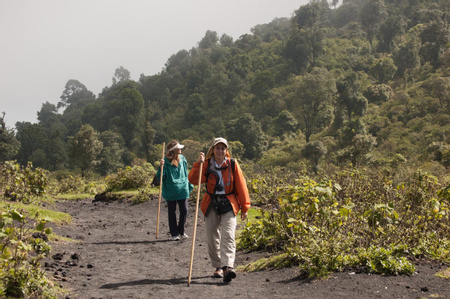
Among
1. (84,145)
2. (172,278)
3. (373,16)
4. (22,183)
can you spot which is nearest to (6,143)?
(84,145)

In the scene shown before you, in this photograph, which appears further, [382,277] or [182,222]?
[182,222]

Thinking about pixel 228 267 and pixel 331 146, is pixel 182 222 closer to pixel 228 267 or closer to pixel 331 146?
pixel 228 267

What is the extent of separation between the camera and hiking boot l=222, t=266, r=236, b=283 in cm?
585

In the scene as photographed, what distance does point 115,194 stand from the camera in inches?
763

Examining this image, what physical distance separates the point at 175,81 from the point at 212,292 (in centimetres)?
9480

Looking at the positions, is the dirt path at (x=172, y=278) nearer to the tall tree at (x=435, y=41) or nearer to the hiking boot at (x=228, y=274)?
the hiking boot at (x=228, y=274)

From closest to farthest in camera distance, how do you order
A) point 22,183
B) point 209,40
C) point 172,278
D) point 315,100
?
point 172,278
point 22,183
point 315,100
point 209,40

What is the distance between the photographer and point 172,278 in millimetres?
6410

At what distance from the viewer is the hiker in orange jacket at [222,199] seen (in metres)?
6.11

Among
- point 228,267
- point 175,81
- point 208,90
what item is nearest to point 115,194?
point 228,267

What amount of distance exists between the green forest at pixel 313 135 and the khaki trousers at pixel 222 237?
0.88 meters

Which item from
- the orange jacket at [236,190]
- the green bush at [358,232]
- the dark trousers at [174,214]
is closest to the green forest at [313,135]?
→ the green bush at [358,232]

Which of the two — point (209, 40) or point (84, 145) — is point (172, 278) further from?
point (209, 40)

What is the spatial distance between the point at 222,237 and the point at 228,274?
52cm
